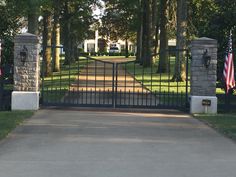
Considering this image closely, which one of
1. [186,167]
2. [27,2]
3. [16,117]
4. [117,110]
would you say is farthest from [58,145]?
[27,2]

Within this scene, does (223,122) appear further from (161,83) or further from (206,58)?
(161,83)

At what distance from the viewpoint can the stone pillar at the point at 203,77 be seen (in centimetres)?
1580

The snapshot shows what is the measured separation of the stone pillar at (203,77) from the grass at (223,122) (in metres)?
0.57

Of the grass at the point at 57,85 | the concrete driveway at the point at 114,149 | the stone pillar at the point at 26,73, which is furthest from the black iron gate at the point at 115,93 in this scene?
the concrete driveway at the point at 114,149

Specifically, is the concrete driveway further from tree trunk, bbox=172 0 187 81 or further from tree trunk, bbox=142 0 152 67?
tree trunk, bbox=142 0 152 67

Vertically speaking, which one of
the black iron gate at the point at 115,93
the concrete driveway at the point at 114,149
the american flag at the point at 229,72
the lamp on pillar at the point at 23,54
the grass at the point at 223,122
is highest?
the lamp on pillar at the point at 23,54

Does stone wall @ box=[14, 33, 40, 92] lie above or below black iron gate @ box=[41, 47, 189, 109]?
above

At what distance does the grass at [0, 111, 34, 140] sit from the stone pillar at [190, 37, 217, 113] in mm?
5058

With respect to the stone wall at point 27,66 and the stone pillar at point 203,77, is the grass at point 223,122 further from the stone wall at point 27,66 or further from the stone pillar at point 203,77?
the stone wall at point 27,66

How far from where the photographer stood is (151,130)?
12.4 m

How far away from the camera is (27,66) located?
16.1 metres

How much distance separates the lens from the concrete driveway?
8.08m

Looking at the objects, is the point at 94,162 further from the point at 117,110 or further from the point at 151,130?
the point at 117,110

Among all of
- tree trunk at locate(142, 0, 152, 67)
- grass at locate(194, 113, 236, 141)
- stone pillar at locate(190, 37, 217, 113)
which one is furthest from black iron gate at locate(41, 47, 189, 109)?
tree trunk at locate(142, 0, 152, 67)
